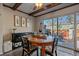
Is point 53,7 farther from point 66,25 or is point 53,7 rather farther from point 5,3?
point 5,3

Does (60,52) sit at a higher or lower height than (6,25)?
lower

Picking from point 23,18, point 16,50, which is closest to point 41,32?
point 23,18

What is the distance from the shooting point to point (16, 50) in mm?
1521

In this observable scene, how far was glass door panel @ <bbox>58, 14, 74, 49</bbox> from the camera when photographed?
4.95 ft

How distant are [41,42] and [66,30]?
1.42 feet

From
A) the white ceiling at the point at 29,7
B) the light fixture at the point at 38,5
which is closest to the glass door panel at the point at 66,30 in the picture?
the white ceiling at the point at 29,7

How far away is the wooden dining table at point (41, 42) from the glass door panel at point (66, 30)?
0.60 feet

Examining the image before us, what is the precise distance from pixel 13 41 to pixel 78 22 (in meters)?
1.02

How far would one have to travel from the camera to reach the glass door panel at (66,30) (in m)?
1.51

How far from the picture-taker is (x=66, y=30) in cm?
156

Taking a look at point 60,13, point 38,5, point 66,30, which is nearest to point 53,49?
point 66,30

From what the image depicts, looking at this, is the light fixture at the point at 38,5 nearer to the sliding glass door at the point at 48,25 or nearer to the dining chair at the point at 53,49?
the sliding glass door at the point at 48,25

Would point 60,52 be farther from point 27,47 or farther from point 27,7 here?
point 27,7

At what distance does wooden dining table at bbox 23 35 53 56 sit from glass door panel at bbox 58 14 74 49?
0.60 feet
